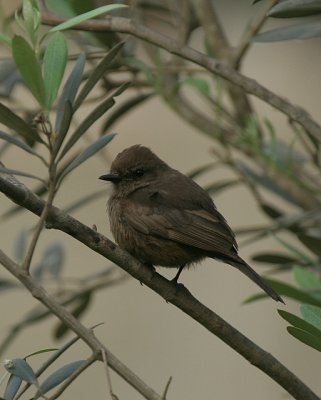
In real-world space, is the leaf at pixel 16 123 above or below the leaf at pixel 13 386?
above

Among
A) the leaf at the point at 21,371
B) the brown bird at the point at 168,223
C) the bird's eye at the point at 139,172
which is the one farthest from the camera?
the bird's eye at the point at 139,172

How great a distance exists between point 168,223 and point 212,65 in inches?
27.7

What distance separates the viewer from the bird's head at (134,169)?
4020 mm

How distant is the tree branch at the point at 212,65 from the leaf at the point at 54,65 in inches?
30.3

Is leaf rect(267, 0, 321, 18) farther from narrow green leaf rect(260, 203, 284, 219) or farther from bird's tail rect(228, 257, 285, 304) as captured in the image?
narrow green leaf rect(260, 203, 284, 219)

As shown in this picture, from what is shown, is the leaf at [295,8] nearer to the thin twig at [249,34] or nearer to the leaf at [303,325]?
the thin twig at [249,34]

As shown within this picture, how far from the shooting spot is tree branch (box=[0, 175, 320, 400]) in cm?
213

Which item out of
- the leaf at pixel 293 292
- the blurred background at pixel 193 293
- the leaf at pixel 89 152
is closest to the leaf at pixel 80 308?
the leaf at pixel 293 292

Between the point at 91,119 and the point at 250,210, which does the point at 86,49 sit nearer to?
the point at 91,119

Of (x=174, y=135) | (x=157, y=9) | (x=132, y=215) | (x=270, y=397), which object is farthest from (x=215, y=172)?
(x=132, y=215)

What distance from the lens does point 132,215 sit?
12.2ft

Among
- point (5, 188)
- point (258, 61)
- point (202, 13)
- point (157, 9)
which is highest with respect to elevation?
point (258, 61)

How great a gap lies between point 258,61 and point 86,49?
499 centimetres

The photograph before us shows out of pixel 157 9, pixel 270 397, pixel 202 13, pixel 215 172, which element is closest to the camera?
pixel 202 13
